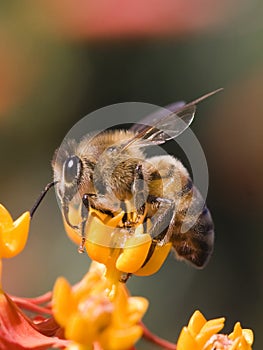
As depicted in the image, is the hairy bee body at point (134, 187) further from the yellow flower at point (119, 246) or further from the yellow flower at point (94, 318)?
the yellow flower at point (94, 318)

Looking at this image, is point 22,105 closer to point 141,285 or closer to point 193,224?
point 141,285

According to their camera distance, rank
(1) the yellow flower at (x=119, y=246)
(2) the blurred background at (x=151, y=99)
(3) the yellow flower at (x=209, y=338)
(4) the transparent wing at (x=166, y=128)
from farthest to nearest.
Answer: (2) the blurred background at (x=151, y=99) < (4) the transparent wing at (x=166, y=128) < (1) the yellow flower at (x=119, y=246) < (3) the yellow flower at (x=209, y=338)

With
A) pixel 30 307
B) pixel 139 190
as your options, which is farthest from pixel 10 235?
pixel 139 190

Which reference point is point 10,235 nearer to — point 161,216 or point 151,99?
point 161,216

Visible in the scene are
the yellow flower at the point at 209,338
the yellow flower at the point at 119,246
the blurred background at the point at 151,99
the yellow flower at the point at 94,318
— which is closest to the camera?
the yellow flower at the point at 94,318

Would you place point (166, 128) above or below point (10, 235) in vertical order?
above

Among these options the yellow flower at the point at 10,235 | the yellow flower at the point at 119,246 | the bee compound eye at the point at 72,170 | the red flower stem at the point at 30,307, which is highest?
the bee compound eye at the point at 72,170

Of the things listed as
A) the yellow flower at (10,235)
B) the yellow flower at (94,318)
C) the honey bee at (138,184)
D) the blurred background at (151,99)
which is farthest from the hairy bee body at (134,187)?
the blurred background at (151,99)
